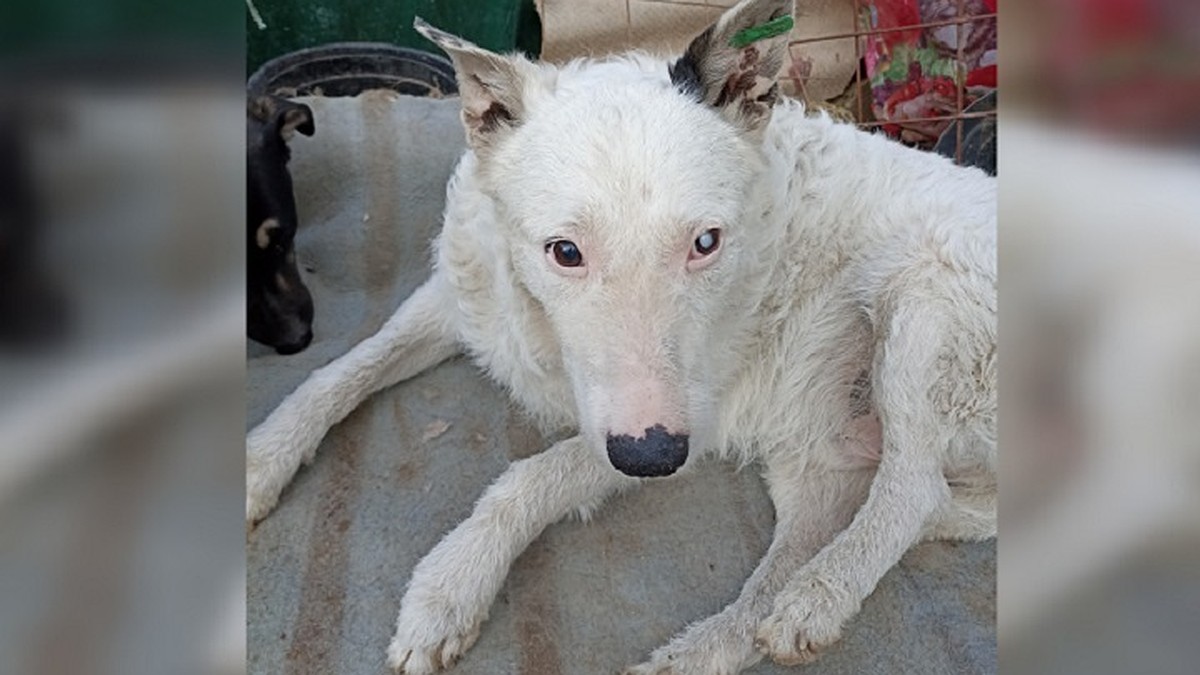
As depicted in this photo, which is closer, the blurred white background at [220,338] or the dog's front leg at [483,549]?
the blurred white background at [220,338]

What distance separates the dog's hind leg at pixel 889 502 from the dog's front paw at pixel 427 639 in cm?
58

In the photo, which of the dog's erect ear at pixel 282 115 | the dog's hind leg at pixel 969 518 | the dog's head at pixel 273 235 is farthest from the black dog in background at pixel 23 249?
the dog's erect ear at pixel 282 115

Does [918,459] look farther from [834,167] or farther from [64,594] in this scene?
[64,594]

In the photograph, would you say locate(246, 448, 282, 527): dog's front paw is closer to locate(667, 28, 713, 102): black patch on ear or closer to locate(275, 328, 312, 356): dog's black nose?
locate(275, 328, 312, 356): dog's black nose

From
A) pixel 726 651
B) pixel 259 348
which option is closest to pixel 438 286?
pixel 259 348

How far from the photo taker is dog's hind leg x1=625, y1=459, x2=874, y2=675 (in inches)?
81.0

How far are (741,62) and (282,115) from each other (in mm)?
1585

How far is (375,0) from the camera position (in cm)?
467

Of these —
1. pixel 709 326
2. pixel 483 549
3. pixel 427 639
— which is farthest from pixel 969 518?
pixel 427 639

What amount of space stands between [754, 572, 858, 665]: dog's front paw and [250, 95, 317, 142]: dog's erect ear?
2.01 meters

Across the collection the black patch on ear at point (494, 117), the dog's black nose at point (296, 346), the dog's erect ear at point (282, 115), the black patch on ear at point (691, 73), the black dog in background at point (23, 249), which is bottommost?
the dog's black nose at point (296, 346)

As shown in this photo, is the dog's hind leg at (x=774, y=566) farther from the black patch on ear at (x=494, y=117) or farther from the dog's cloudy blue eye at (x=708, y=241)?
the black patch on ear at (x=494, y=117)

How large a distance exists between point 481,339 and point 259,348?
642 mm

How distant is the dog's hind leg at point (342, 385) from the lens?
2336 millimetres
